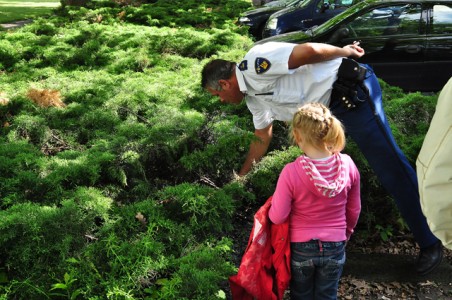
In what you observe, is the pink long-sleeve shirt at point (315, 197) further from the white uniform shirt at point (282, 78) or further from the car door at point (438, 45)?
the car door at point (438, 45)

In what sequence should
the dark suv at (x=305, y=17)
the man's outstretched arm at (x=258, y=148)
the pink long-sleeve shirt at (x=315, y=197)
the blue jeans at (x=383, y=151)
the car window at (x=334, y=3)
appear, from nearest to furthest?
1. the pink long-sleeve shirt at (x=315, y=197)
2. the blue jeans at (x=383, y=151)
3. the man's outstretched arm at (x=258, y=148)
4. the car window at (x=334, y=3)
5. the dark suv at (x=305, y=17)

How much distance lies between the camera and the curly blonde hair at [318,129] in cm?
270

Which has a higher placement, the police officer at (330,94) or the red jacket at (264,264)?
the police officer at (330,94)

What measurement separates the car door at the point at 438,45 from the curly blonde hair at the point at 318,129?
505 centimetres

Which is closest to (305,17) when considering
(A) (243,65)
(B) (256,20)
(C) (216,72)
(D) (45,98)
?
(B) (256,20)

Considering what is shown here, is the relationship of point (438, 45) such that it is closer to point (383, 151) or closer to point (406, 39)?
point (406, 39)

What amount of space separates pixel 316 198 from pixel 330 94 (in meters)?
0.99

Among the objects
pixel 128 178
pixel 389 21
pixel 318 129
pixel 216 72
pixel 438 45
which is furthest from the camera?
pixel 389 21

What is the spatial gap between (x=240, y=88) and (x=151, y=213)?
1049 millimetres

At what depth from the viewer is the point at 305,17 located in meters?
9.82

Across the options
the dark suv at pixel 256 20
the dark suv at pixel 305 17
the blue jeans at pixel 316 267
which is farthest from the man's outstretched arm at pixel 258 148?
the dark suv at pixel 256 20

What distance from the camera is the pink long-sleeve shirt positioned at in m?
2.69

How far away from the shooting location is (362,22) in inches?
287

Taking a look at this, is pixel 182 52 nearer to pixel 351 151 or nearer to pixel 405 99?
pixel 405 99
